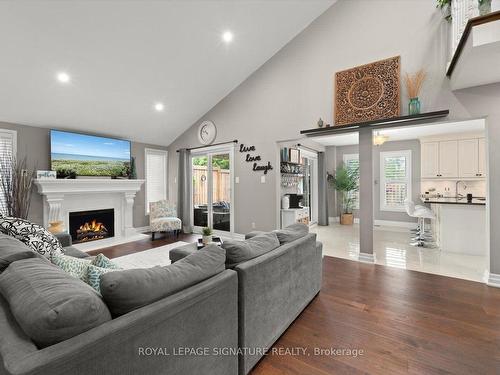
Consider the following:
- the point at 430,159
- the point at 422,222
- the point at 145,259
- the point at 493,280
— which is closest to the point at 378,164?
the point at 430,159

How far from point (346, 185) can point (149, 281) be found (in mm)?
6913

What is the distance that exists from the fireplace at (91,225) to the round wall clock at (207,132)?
2.72m

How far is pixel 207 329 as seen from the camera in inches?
51.6

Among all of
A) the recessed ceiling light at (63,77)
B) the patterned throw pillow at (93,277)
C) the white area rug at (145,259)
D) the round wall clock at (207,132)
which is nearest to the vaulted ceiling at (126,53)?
the recessed ceiling light at (63,77)

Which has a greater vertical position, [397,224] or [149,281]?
[149,281]

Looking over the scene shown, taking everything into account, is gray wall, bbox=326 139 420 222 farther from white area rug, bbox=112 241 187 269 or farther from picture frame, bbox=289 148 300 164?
white area rug, bbox=112 241 187 269

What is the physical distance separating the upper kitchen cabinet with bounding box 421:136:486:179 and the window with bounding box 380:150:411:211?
1.68 feet

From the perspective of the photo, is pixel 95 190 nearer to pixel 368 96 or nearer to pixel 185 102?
pixel 185 102

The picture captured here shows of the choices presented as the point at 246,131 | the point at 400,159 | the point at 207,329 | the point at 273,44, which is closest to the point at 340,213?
the point at 400,159

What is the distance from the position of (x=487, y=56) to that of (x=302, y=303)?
10.0 feet

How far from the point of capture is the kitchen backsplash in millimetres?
5812

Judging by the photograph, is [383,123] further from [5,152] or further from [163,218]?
[5,152]

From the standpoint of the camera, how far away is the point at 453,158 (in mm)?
5926

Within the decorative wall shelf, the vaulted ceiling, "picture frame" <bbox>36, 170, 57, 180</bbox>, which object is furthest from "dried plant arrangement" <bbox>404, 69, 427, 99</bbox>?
"picture frame" <bbox>36, 170, 57, 180</bbox>
